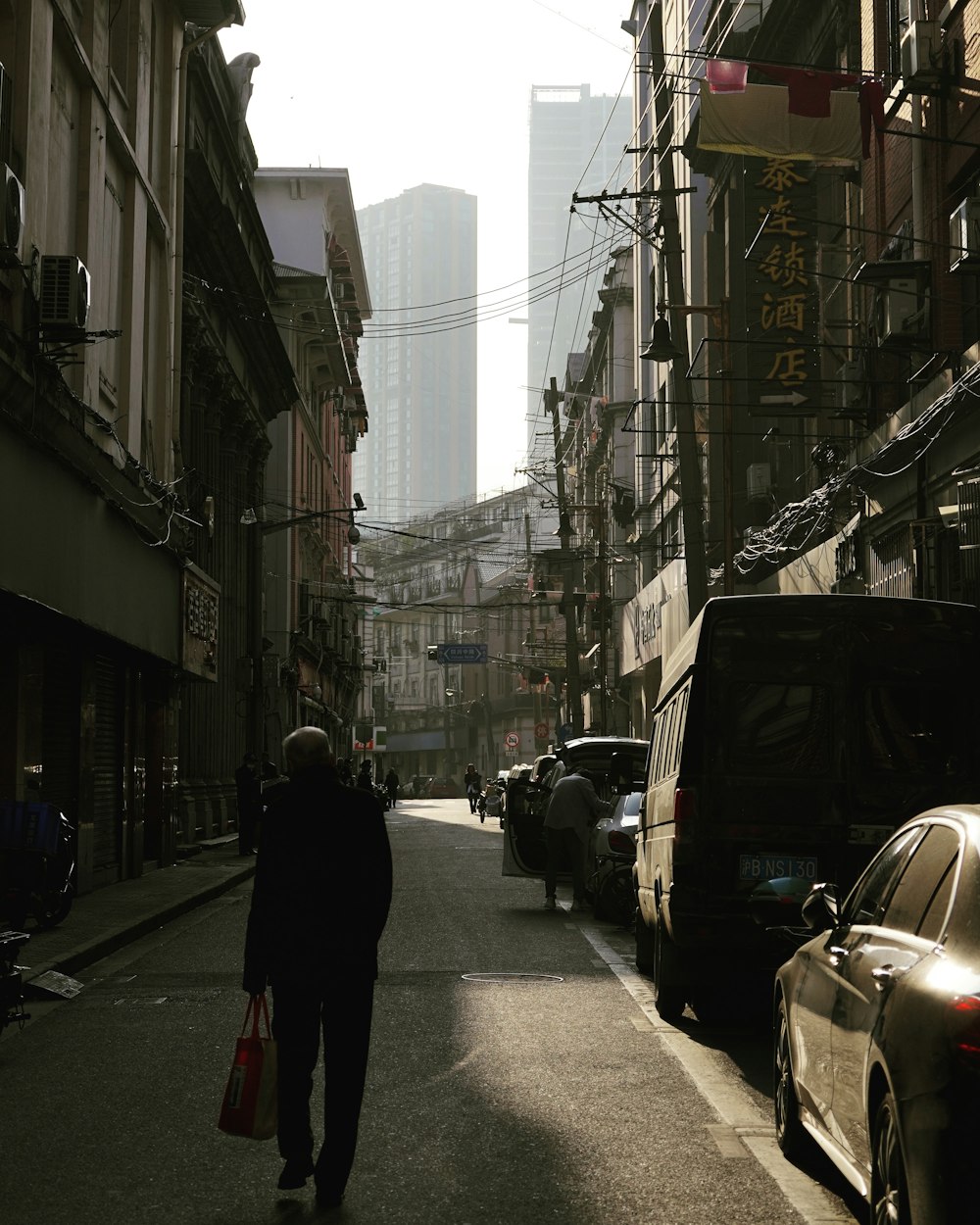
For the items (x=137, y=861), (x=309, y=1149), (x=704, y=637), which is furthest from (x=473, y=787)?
(x=309, y=1149)

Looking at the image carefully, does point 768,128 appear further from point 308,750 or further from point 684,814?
point 308,750

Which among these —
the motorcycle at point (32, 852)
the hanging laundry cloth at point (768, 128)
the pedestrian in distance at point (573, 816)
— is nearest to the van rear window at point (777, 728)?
the motorcycle at point (32, 852)

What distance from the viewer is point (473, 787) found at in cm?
6038

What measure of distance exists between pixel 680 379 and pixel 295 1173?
1902cm

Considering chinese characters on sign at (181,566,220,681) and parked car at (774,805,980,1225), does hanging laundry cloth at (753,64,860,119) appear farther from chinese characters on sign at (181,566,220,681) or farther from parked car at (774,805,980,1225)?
parked car at (774,805,980,1225)

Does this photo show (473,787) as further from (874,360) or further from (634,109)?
(874,360)

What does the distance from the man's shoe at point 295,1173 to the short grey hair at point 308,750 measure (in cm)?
144

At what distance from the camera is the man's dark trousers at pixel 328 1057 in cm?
608

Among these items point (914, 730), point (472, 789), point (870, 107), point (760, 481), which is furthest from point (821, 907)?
point (472, 789)

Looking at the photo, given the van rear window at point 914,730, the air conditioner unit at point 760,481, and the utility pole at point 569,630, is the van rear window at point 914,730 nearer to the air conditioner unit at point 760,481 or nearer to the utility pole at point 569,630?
the air conditioner unit at point 760,481

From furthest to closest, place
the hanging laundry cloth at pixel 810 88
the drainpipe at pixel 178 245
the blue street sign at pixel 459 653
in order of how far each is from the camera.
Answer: the blue street sign at pixel 459 653, the drainpipe at pixel 178 245, the hanging laundry cloth at pixel 810 88

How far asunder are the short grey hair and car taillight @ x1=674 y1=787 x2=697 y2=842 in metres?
3.77

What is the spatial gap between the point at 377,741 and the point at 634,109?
63.4 meters

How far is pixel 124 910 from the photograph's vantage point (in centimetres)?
1791
